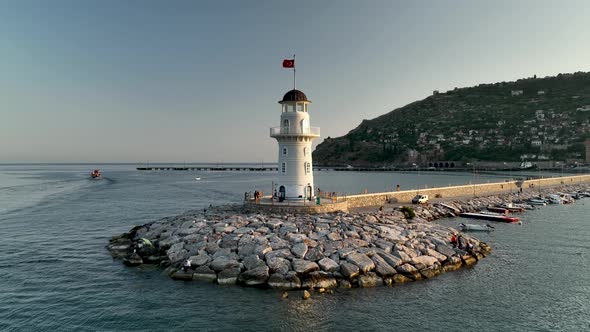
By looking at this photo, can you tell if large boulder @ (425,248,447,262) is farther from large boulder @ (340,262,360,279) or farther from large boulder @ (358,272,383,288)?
large boulder @ (340,262,360,279)

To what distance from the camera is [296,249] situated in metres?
22.5

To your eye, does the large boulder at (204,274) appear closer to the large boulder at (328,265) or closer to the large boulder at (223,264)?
the large boulder at (223,264)

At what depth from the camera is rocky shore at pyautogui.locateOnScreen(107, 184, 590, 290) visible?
2077cm

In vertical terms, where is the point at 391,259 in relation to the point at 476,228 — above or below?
above

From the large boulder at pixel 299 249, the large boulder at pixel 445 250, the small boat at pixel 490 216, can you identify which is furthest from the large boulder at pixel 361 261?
the small boat at pixel 490 216

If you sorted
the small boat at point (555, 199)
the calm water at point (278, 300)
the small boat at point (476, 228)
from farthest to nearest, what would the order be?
the small boat at point (555, 199)
the small boat at point (476, 228)
the calm water at point (278, 300)

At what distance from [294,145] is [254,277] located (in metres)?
13.9

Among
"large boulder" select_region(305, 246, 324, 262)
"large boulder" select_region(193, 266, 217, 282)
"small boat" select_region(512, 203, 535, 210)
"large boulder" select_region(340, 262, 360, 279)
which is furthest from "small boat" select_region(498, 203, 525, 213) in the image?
"large boulder" select_region(193, 266, 217, 282)

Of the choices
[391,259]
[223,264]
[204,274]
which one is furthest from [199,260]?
[391,259]

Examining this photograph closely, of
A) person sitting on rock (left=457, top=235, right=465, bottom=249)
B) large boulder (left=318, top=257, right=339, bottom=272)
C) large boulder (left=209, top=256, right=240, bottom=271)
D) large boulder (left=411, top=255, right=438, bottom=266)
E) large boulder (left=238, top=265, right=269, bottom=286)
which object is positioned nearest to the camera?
large boulder (left=238, top=265, right=269, bottom=286)

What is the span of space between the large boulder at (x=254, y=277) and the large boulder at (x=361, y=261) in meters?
4.70

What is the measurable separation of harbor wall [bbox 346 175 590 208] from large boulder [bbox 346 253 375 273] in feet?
50.0

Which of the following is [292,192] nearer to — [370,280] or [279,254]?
[279,254]

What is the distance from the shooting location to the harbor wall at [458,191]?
135 feet
